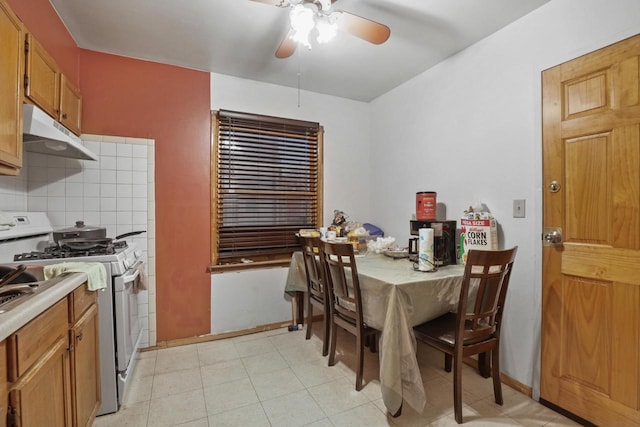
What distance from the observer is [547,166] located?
1770mm

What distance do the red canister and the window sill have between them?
54.6 inches

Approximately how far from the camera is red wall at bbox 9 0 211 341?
2.36m

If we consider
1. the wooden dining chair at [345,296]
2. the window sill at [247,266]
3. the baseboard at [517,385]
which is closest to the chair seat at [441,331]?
the wooden dining chair at [345,296]

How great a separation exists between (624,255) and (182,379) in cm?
273

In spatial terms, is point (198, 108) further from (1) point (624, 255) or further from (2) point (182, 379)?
(1) point (624, 255)

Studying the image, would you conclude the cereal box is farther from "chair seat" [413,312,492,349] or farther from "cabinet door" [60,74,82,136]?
"cabinet door" [60,74,82,136]

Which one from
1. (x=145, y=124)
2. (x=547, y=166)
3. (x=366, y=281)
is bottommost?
(x=366, y=281)

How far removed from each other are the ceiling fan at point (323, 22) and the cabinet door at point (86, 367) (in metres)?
1.78

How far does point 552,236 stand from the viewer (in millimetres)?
1738

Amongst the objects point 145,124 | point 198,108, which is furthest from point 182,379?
point 198,108

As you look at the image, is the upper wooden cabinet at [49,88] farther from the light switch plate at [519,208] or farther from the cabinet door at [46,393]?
the light switch plate at [519,208]

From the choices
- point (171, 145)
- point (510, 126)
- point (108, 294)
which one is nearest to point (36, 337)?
point (108, 294)

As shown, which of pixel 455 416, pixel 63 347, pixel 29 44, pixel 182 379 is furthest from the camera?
pixel 182 379

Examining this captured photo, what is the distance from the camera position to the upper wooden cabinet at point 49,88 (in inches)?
58.0
